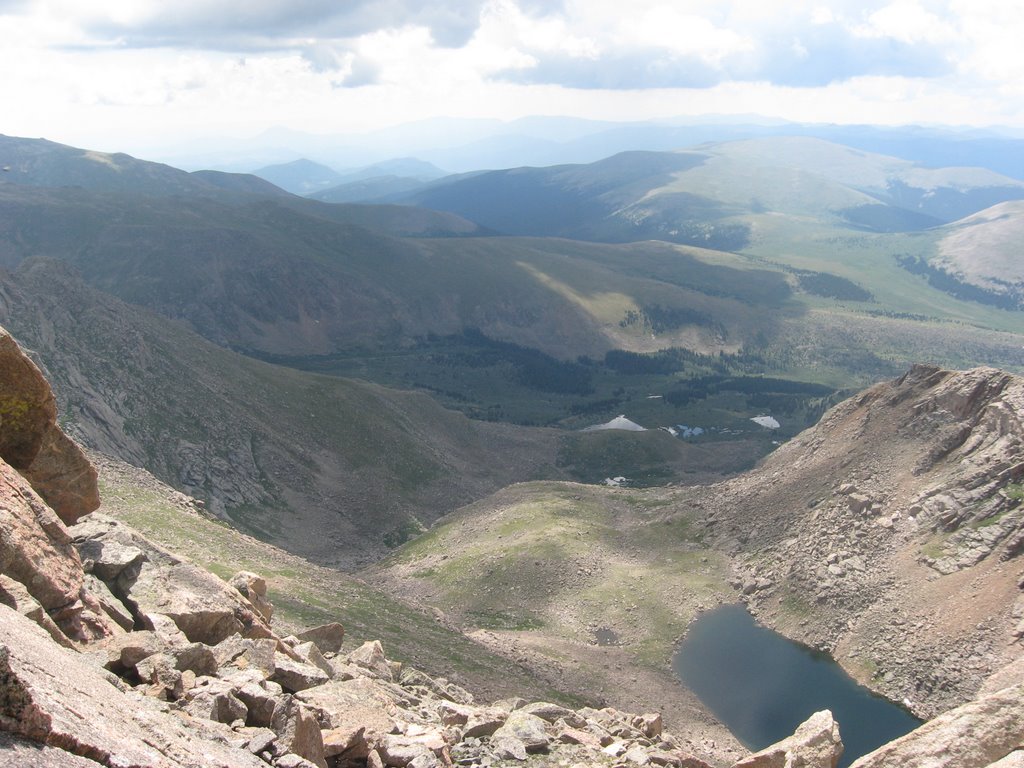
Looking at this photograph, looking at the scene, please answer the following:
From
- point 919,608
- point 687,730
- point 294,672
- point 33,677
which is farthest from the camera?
point 919,608

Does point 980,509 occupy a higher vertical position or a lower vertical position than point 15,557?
lower

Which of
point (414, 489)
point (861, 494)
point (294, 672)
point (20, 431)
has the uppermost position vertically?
point (20, 431)

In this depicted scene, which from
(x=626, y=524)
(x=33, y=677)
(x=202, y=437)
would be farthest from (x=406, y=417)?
(x=33, y=677)

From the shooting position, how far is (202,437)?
108m

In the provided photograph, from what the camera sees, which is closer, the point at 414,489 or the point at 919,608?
the point at 919,608

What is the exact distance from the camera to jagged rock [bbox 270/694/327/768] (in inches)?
767

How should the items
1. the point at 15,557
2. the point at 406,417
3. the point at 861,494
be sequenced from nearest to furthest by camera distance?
the point at 15,557
the point at 861,494
the point at 406,417

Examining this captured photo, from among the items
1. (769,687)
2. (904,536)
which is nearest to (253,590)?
(769,687)

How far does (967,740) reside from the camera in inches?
821

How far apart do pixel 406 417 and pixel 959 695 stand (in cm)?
9668

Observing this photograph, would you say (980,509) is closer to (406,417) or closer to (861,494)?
(861,494)

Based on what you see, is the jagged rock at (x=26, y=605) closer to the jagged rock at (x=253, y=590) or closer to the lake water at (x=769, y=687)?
the jagged rock at (x=253, y=590)

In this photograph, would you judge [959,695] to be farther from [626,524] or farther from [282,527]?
[282,527]

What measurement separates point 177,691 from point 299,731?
129 inches
